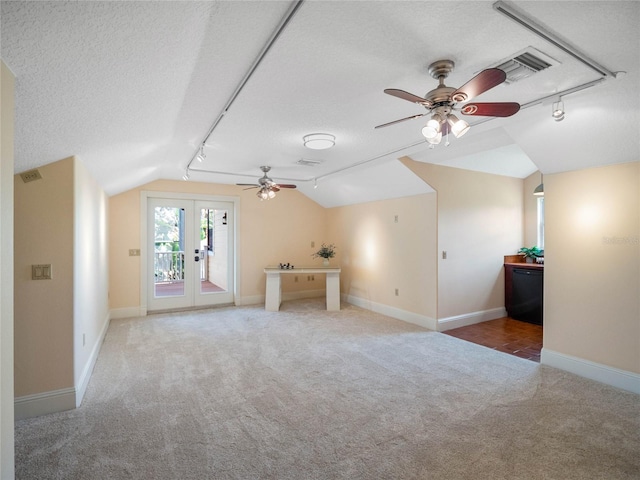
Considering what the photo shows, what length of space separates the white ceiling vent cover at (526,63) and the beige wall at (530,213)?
4547 mm

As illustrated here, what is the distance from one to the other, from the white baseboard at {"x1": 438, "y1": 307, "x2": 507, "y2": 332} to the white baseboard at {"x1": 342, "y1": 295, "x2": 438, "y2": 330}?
17cm

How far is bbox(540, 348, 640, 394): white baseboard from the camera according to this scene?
294 centimetres

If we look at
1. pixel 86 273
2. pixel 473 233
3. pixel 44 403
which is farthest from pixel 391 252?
pixel 44 403

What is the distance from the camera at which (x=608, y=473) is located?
1920 millimetres

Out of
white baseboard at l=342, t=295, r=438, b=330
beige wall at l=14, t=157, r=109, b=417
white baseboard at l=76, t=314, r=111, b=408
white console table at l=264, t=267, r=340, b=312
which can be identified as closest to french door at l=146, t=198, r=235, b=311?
white console table at l=264, t=267, r=340, b=312

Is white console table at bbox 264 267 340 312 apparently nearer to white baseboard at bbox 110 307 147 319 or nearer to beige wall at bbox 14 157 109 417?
white baseboard at bbox 110 307 147 319

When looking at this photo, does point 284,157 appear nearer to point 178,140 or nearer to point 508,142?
point 178,140

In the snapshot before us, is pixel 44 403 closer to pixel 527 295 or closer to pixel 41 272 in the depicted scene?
pixel 41 272

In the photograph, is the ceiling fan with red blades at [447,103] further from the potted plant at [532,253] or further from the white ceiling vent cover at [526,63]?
the potted plant at [532,253]

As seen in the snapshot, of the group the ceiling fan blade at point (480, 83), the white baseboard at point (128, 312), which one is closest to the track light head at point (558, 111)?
the ceiling fan blade at point (480, 83)

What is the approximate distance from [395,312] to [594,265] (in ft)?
9.69

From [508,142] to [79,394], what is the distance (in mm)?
4939

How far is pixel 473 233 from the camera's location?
5266 mm

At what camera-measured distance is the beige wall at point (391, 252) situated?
16.4ft
